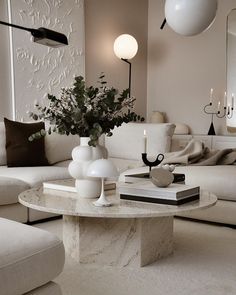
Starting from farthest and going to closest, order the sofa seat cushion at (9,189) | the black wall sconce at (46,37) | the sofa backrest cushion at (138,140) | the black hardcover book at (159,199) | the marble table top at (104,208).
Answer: the sofa backrest cushion at (138,140) → the sofa seat cushion at (9,189) → the black wall sconce at (46,37) → the black hardcover book at (159,199) → the marble table top at (104,208)

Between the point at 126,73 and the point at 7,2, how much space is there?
1896 mm

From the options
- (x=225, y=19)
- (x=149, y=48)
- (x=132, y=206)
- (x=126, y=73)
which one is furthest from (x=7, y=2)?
(x=132, y=206)

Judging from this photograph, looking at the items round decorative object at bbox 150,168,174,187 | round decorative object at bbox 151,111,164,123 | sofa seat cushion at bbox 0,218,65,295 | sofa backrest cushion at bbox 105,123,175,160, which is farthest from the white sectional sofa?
sofa seat cushion at bbox 0,218,65,295

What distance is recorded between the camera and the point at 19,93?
411cm

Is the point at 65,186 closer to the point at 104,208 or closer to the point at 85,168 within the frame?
the point at 85,168

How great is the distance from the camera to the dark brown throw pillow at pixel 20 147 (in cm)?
340

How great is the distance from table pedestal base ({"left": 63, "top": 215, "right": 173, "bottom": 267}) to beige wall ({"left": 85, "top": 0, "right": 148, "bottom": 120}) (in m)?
2.94

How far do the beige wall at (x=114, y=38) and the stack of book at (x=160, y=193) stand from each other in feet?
9.62

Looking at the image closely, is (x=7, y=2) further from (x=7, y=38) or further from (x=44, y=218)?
(x=44, y=218)

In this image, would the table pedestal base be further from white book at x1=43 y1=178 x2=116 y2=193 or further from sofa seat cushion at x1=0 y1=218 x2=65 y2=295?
sofa seat cushion at x1=0 y1=218 x2=65 y2=295

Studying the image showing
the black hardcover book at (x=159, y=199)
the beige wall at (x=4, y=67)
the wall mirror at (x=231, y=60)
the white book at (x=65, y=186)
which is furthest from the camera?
the wall mirror at (x=231, y=60)

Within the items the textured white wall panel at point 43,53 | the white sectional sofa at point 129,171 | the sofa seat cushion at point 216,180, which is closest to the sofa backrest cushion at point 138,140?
the white sectional sofa at point 129,171

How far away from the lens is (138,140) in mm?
3865

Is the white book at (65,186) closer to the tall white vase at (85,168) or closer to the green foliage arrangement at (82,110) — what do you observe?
the tall white vase at (85,168)
